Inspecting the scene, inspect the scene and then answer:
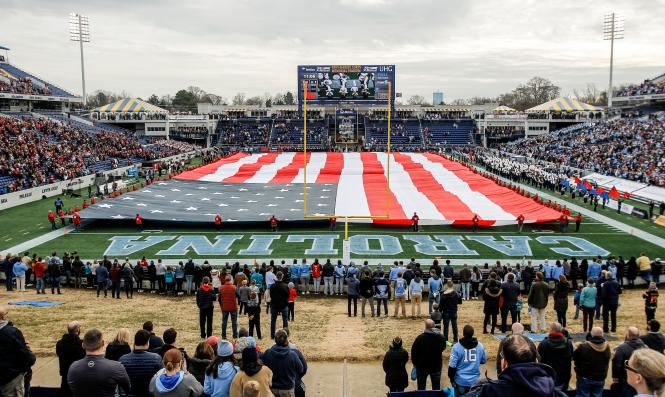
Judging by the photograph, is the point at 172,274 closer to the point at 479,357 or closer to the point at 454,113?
the point at 479,357

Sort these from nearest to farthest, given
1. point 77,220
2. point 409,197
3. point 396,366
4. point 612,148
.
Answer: point 396,366 → point 77,220 → point 409,197 → point 612,148

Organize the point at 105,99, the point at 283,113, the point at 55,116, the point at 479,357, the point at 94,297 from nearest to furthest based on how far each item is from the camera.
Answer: the point at 479,357 → the point at 94,297 → the point at 55,116 → the point at 283,113 → the point at 105,99

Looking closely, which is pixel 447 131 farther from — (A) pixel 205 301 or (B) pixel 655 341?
(B) pixel 655 341

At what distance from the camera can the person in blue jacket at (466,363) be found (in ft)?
19.2

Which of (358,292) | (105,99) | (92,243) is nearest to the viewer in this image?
(358,292)

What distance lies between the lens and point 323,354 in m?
8.84

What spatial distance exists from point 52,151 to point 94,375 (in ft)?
125

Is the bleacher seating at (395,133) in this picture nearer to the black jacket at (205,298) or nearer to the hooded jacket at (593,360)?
the black jacket at (205,298)

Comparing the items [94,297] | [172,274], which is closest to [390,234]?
[172,274]

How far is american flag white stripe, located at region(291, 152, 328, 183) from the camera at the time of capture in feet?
115

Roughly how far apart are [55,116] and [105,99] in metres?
94.2

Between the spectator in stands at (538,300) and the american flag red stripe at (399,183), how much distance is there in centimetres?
1229

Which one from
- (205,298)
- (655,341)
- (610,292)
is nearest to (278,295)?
(205,298)

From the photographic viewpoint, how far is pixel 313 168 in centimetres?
3994
